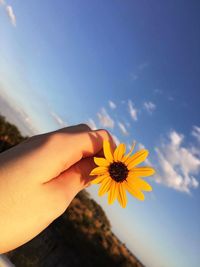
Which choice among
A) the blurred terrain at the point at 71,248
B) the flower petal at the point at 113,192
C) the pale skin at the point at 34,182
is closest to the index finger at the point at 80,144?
the pale skin at the point at 34,182

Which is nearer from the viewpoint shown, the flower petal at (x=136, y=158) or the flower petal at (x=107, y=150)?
the flower petal at (x=107, y=150)

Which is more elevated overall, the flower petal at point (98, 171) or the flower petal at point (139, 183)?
the flower petal at point (139, 183)

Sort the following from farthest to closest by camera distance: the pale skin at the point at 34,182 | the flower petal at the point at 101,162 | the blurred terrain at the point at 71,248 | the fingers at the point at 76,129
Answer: the blurred terrain at the point at 71,248 → the flower petal at the point at 101,162 → the fingers at the point at 76,129 → the pale skin at the point at 34,182

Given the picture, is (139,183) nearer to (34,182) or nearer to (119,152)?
(119,152)

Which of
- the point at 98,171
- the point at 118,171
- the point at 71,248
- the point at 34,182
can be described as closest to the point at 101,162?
the point at 98,171

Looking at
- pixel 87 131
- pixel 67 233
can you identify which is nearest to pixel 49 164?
pixel 87 131

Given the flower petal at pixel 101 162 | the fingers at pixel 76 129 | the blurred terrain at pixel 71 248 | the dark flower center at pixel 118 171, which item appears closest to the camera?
the fingers at pixel 76 129

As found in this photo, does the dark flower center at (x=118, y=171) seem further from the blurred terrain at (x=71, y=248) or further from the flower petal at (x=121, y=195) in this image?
the blurred terrain at (x=71, y=248)

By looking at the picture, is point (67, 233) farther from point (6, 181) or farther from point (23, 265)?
point (6, 181)
